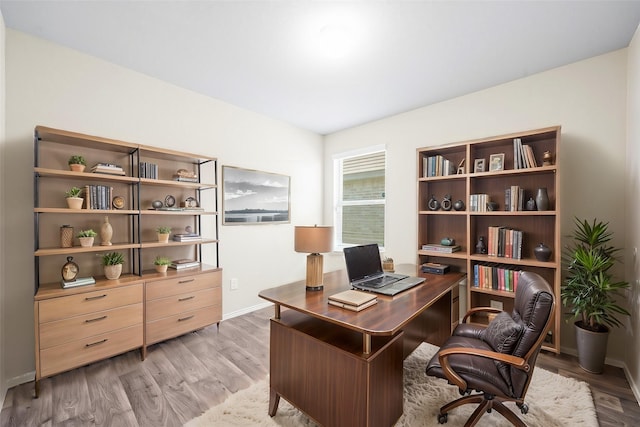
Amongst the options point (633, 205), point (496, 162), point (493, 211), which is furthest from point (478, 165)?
point (633, 205)

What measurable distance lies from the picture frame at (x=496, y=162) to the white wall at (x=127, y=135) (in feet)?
8.38

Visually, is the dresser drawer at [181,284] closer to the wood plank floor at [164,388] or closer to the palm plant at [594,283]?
the wood plank floor at [164,388]

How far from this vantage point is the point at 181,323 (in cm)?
262

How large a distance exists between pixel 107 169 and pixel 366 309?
95.4 inches

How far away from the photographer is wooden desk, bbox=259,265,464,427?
133 centimetres

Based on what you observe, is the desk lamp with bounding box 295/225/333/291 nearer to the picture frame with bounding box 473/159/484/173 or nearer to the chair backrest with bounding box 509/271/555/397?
the chair backrest with bounding box 509/271/555/397

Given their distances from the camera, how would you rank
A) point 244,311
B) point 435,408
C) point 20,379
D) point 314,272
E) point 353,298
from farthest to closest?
point 244,311
point 20,379
point 314,272
point 435,408
point 353,298

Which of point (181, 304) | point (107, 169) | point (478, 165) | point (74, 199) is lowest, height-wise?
point (181, 304)

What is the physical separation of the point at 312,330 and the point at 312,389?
0.31 metres

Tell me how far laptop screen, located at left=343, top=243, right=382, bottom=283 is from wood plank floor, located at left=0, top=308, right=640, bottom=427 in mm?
1141

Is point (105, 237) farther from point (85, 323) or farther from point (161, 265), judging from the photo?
point (85, 323)

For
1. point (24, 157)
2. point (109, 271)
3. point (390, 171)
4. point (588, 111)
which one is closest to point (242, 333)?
point (109, 271)

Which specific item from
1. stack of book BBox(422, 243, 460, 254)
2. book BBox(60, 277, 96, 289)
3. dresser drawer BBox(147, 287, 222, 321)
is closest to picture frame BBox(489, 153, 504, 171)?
stack of book BBox(422, 243, 460, 254)

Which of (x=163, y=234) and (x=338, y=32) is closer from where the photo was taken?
(x=338, y=32)
